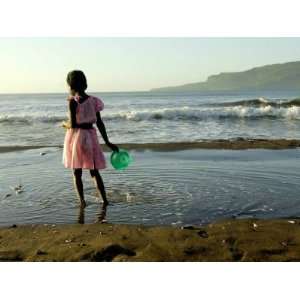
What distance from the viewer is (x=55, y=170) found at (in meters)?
8.23

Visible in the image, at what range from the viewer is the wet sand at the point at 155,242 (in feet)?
12.8

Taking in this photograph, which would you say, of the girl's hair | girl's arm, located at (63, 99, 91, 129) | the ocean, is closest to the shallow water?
the ocean

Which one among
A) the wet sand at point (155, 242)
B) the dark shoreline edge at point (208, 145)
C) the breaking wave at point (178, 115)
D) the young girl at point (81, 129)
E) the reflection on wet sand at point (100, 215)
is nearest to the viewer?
the wet sand at point (155, 242)

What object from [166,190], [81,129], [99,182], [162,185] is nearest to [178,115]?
[162,185]

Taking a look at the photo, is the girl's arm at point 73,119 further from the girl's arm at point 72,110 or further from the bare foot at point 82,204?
the bare foot at point 82,204

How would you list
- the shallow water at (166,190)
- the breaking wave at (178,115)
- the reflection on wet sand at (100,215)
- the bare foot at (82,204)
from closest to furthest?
the reflection on wet sand at (100,215) → the shallow water at (166,190) → the bare foot at (82,204) → the breaking wave at (178,115)

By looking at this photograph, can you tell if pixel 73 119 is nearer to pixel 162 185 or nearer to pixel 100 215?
pixel 100 215

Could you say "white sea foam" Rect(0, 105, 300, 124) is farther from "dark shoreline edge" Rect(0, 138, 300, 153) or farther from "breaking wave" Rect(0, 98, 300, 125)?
"dark shoreline edge" Rect(0, 138, 300, 153)

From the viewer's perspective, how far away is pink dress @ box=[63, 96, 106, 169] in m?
5.57

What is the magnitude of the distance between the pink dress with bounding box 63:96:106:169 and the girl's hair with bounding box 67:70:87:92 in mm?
175

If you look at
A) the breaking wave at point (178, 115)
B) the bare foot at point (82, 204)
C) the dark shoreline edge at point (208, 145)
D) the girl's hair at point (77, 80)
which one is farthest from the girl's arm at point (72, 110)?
the breaking wave at point (178, 115)

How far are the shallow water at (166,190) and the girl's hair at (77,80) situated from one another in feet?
4.72

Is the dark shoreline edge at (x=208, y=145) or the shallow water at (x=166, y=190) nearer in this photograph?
the shallow water at (x=166, y=190)
